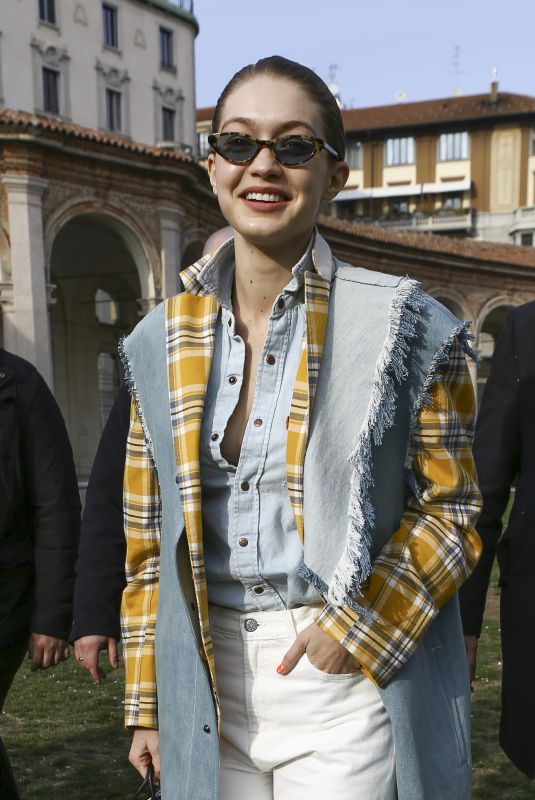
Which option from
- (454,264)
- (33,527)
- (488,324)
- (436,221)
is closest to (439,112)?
(436,221)

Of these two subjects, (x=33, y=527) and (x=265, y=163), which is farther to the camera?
(x=33, y=527)

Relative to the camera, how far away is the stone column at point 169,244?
57.2 ft

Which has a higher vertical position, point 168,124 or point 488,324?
point 168,124

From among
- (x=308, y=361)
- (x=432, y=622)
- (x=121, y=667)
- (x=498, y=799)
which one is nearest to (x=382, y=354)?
(x=308, y=361)

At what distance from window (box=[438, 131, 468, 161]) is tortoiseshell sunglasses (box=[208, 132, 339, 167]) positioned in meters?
49.6

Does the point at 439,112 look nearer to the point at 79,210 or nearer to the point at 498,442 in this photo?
the point at 79,210

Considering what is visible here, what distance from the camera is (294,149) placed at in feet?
5.59

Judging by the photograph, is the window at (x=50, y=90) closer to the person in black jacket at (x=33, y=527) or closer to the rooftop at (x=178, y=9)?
the rooftop at (x=178, y=9)

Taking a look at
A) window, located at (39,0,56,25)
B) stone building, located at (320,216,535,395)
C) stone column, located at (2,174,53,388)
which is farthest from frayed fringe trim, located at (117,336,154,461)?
window, located at (39,0,56,25)

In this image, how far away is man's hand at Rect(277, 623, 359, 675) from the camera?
5.43 feet

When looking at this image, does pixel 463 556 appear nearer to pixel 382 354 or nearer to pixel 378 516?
pixel 378 516

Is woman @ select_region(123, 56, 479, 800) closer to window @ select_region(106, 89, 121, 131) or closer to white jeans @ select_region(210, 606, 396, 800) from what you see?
white jeans @ select_region(210, 606, 396, 800)

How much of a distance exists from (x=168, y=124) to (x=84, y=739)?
29768 mm

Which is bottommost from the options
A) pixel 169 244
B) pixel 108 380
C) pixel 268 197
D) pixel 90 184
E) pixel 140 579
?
pixel 108 380
